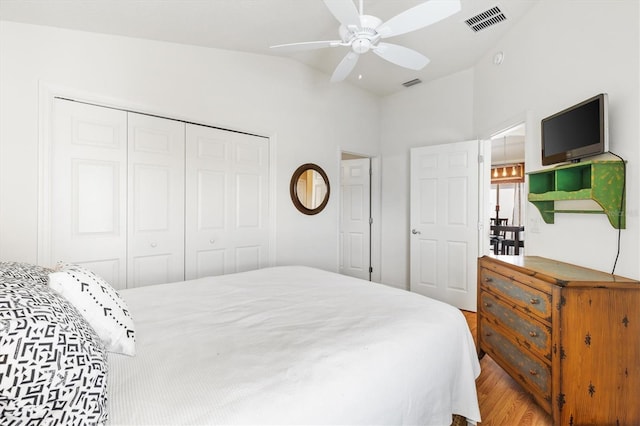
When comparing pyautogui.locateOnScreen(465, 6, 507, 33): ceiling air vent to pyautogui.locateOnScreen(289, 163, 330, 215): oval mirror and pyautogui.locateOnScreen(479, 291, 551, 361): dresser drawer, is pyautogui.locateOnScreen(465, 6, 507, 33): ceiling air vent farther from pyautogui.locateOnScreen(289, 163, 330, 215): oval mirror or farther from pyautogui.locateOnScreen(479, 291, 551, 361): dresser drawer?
pyautogui.locateOnScreen(479, 291, 551, 361): dresser drawer

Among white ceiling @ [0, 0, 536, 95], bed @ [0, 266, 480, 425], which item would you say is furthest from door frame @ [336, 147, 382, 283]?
bed @ [0, 266, 480, 425]

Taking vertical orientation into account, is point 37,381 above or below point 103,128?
below

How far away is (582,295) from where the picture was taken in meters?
1.50

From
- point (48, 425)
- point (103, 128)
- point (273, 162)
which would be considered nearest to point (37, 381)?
point (48, 425)

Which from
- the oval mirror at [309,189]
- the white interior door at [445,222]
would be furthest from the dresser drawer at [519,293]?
the oval mirror at [309,189]

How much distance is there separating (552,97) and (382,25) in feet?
4.83

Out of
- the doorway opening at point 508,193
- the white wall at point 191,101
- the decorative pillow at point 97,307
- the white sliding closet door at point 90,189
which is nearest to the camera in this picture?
the decorative pillow at point 97,307

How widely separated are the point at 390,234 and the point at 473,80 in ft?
7.20

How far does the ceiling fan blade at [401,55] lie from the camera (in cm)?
208

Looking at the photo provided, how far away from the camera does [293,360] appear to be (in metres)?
0.98

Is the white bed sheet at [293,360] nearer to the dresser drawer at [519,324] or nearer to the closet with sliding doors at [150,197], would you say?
the dresser drawer at [519,324]

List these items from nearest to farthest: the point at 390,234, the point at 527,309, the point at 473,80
A: the point at 527,309 → the point at 473,80 → the point at 390,234

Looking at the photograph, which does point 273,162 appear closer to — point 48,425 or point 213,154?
point 213,154

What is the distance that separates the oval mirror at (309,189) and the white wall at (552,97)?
1.22 m
